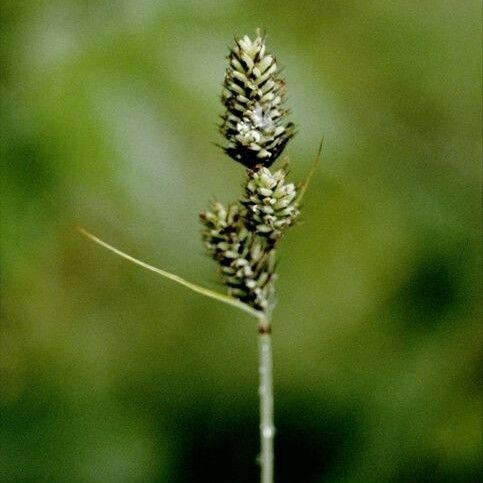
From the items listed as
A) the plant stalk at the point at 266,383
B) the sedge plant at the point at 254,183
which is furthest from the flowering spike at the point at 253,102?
the plant stalk at the point at 266,383

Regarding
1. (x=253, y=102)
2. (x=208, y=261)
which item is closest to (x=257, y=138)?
(x=253, y=102)

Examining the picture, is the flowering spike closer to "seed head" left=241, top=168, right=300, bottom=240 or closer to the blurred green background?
"seed head" left=241, top=168, right=300, bottom=240

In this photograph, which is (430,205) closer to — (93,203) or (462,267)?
(462,267)

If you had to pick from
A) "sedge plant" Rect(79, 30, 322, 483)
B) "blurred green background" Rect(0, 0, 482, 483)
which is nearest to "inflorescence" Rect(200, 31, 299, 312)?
"sedge plant" Rect(79, 30, 322, 483)

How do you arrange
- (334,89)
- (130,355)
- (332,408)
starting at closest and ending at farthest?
(332,408), (130,355), (334,89)

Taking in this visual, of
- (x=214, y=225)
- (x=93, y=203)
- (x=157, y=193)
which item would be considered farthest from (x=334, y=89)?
(x=214, y=225)

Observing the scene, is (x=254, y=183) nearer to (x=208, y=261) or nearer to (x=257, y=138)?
(x=257, y=138)

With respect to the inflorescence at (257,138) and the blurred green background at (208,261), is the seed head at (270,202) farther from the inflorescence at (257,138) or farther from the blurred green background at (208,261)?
the blurred green background at (208,261)
